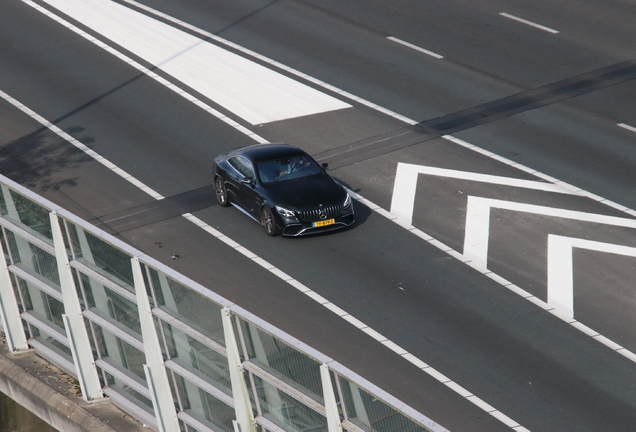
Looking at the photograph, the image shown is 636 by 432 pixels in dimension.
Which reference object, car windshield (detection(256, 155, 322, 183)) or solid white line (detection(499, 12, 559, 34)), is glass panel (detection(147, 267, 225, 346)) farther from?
solid white line (detection(499, 12, 559, 34))

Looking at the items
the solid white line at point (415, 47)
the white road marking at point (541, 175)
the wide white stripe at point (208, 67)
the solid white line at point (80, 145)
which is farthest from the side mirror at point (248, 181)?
the solid white line at point (415, 47)

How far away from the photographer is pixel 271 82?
24047 millimetres

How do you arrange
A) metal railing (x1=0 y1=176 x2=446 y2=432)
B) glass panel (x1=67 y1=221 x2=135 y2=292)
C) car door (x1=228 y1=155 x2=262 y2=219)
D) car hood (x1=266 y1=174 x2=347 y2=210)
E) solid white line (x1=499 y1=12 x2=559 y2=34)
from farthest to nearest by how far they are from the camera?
solid white line (x1=499 y1=12 x2=559 y2=34) → car door (x1=228 y1=155 x2=262 y2=219) → car hood (x1=266 y1=174 x2=347 y2=210) → glass panel (x1=67 y1=221 x2=135 y2=292) → metal railing (x1=0 y1=176 x2=446 y2=432)

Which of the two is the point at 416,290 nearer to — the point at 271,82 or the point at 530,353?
the point at 530,353

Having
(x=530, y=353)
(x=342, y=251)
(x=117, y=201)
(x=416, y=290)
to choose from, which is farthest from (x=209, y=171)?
(x=530, y=353)

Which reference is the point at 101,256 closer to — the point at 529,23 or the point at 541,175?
the point at 541,175

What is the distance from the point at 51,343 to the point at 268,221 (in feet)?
22.6

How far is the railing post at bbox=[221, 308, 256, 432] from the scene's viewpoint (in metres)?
6.94

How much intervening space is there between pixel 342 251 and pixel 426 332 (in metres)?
3.20

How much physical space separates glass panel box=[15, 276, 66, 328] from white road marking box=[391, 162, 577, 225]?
339 inches

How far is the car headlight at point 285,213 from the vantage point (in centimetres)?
1634

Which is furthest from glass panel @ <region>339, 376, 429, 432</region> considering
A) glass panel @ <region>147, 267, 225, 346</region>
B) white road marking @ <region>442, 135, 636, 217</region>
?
white road marking @ <region>442, 135, 636, 217</region>

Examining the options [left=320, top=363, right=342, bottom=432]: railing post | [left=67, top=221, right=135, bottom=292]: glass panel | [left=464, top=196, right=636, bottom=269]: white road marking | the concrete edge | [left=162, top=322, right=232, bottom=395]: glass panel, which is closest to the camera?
[left=320, top=363, right=342, bottom=432]: railing post

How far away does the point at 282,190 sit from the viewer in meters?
16.9
